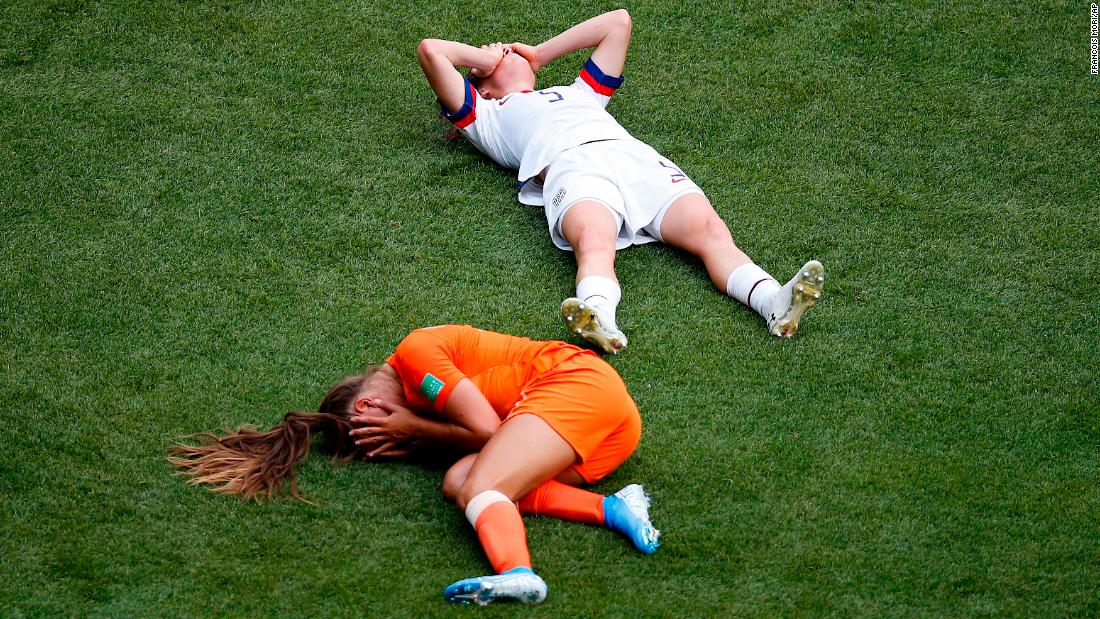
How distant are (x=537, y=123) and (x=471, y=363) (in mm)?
1755

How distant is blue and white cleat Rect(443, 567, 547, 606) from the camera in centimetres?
284

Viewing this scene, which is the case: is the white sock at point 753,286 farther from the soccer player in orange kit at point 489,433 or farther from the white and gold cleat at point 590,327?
the soccer player in orange kit at point 489,433

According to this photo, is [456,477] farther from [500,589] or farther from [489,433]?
[500,589]

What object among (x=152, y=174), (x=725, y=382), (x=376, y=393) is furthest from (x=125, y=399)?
(x=725, y=382)

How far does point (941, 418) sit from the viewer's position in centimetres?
365

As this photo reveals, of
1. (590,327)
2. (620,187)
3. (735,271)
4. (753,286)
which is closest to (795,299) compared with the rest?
(753,286)

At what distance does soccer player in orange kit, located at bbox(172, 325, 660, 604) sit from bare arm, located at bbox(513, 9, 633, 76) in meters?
2.15

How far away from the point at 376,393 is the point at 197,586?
2.61 feet

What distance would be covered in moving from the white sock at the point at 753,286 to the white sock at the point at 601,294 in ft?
1.53

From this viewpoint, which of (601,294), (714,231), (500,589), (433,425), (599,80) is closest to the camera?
(500,589)

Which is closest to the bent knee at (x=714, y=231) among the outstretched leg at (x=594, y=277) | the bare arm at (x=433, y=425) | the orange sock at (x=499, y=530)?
the outstretched leg at (x=594, y=277)

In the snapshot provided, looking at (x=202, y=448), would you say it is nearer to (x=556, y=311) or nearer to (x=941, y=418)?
(x=556, y=311)

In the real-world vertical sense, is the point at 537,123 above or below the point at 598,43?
below

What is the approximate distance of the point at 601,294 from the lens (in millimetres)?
3998
